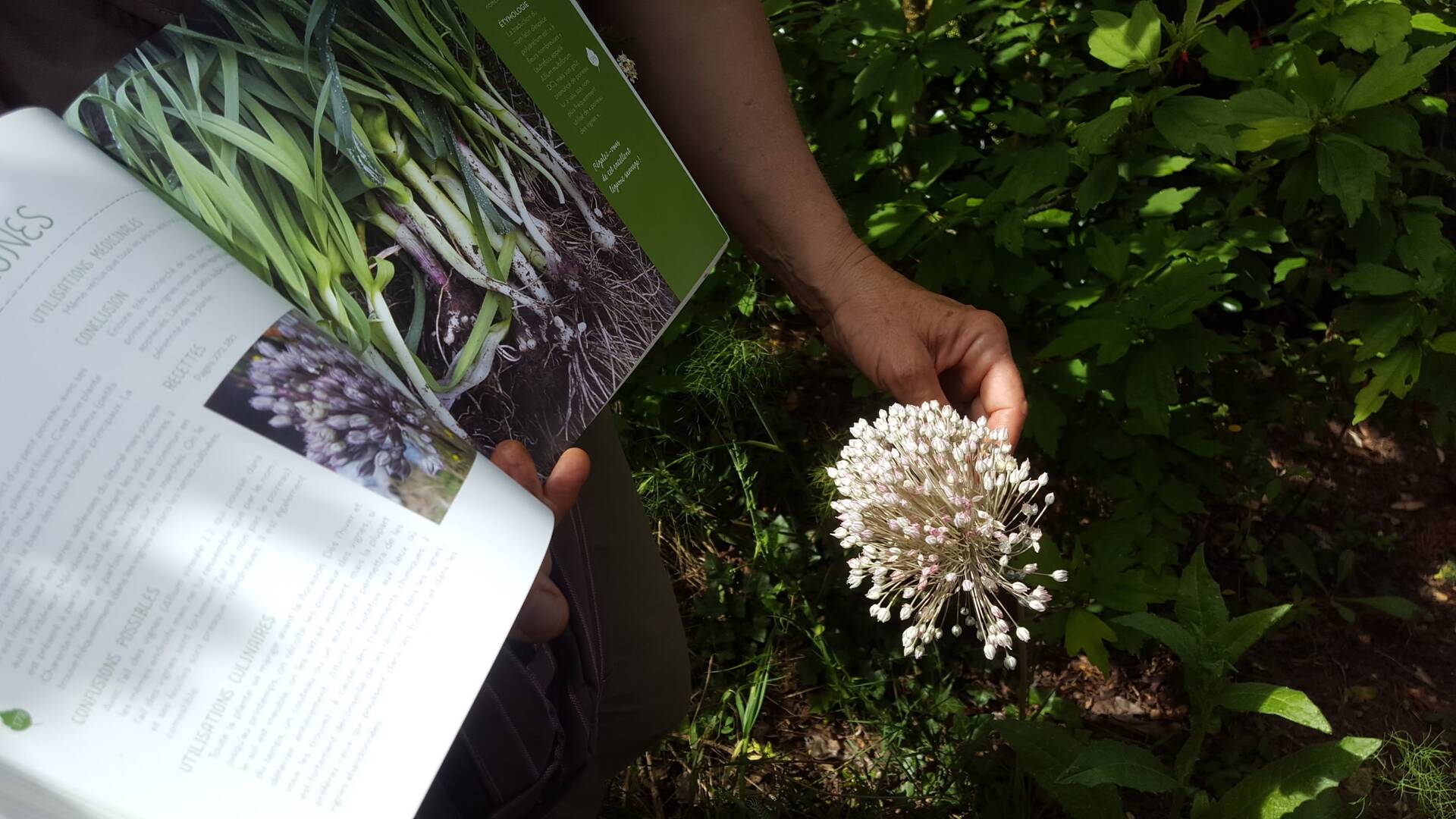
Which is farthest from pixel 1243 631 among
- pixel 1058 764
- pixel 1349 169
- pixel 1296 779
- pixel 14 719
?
pixel 14 719

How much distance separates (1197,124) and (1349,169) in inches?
9.0

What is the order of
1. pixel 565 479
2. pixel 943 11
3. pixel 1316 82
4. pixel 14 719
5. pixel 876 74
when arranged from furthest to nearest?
pixel 876 74, pixel 943 11, pixel 1316 82, pixel 565 479, pixel 14 719

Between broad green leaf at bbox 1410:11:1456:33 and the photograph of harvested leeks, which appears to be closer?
the photograph of harvested leeks

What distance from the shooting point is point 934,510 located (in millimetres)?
1082

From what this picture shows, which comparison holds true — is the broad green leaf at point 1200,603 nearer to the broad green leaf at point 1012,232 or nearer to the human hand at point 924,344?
the human hand at point 924,344

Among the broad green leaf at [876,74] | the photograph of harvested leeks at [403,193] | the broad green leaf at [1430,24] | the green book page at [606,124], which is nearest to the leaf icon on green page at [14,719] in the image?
the photograph of harvested leeks at [403,193]

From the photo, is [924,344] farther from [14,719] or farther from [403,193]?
[14,719]

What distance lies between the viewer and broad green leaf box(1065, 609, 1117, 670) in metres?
1.62


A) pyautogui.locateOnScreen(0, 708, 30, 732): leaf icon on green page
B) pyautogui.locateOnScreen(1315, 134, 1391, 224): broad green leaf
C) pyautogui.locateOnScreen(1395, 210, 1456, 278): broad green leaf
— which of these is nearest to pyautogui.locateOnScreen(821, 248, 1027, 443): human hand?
pyautogui.locateOnScreen(1315, 134, 1391, 224): broad green leaf

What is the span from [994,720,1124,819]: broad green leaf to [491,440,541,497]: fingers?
861 millimetres

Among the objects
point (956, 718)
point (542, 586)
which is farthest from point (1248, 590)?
point (542, 586)

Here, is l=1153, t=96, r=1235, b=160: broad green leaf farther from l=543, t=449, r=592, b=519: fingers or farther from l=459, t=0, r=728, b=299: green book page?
l=543, t=449, r=592, b=519: fingers

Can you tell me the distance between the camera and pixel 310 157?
876 millimetres

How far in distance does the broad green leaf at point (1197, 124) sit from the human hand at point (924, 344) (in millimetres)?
466
